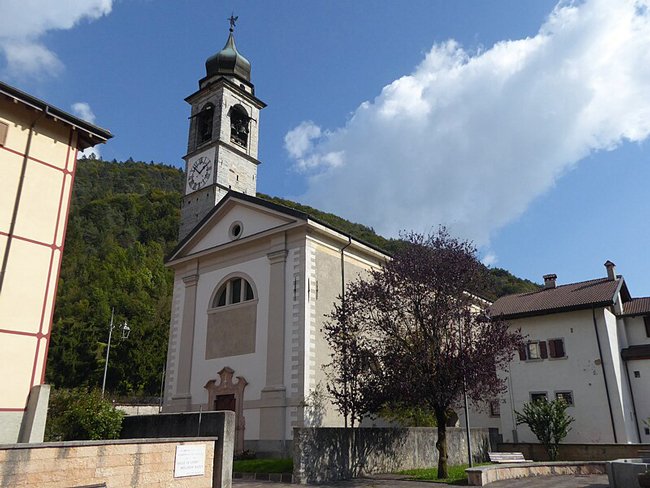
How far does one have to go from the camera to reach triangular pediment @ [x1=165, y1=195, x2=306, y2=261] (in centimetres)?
2242

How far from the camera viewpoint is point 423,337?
16.8 meters

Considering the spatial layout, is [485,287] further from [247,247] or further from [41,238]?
[41,238]


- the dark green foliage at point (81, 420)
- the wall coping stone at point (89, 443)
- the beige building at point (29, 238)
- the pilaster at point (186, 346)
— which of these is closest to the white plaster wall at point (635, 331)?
the pilaster at point (186, 346)

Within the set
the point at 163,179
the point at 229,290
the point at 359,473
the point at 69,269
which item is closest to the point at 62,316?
the point at 69,269

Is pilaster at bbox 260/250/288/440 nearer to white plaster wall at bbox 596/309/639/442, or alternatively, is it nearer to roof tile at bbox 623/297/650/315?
white plaster wall at bbox 596/309/639/442

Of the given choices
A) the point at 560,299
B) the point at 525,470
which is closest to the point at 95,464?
the point at 525,470

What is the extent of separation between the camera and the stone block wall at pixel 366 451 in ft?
49.4

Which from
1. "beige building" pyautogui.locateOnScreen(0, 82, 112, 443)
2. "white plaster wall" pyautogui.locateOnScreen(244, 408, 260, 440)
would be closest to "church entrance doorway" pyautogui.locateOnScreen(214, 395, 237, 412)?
"white plaster wall" pyautogui.locateOnScreen(244, 408, 260, 440)

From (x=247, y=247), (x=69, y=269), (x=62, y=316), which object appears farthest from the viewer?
(x=69, y=269)

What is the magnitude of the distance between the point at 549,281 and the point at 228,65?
25.8 m

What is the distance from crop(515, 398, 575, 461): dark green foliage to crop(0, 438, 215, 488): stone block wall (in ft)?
52.7

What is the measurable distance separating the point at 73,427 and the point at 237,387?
25.7 ft

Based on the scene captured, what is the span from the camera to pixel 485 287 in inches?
692

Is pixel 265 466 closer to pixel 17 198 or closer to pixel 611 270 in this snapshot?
pixel 17 198
